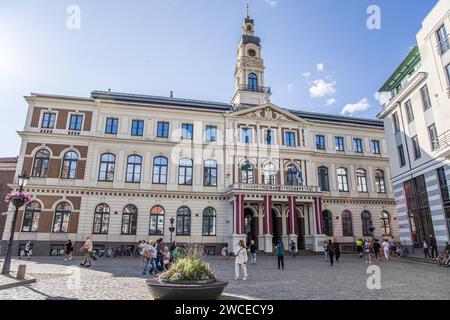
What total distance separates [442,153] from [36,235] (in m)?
35.7

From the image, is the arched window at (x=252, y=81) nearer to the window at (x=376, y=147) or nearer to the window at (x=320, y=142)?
the window at (x=320, y=142)

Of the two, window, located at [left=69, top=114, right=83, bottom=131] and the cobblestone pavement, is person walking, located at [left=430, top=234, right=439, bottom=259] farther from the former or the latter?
window, located at [left=69, top=114, right=83, bottom=131]

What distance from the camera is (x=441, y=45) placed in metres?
21.9

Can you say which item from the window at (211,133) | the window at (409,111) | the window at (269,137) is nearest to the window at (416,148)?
the window at (409,111)

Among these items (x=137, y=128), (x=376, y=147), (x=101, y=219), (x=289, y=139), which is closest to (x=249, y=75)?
(x=289, y=139)

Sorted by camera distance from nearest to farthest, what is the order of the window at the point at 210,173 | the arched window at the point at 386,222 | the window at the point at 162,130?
1. the window at the point at 210,173
2. the window at the point at 162,130
3. the arched window at the point at 386,222

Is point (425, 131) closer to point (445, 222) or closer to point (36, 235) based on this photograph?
point (445, 222)

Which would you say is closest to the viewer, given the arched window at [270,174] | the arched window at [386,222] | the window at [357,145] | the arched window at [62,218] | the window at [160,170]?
the arched window at [62,218]

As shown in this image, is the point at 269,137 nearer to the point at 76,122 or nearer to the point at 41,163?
the point at 76,122

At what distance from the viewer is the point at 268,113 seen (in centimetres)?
3697

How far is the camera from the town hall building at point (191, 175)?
29859 mm

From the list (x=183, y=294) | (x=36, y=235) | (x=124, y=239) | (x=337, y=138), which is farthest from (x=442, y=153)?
(x=36, y=235)

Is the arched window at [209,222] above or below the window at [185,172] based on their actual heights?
below

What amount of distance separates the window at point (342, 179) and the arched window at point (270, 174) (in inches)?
362
